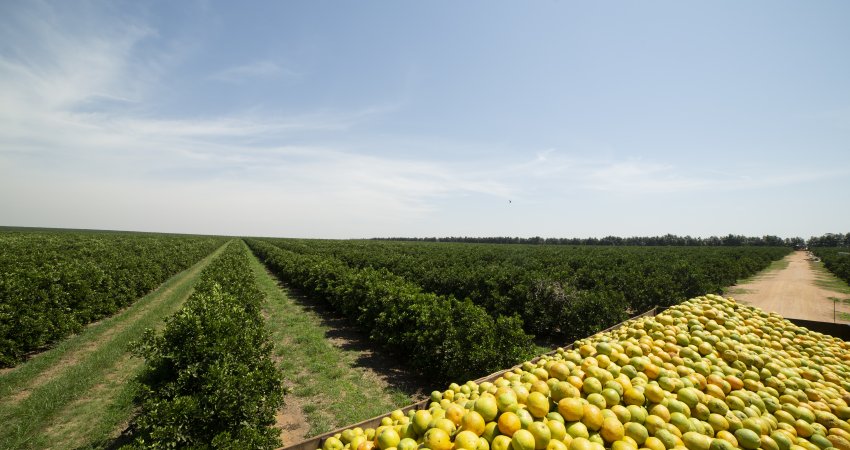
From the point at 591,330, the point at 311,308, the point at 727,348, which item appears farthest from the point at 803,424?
the point at 311,308

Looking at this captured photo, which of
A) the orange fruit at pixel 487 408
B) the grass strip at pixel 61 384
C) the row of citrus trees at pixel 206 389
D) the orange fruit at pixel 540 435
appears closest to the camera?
the orange fruit at pixel 540 435

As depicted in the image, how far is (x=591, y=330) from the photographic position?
1342 centimetres

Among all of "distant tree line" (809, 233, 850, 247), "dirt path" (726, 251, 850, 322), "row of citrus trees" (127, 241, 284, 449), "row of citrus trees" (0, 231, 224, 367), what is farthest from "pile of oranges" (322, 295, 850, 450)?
"distant tree line" (809, 233, 850, 247)

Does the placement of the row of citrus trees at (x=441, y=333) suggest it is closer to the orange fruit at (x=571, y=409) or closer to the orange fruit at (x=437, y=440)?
the orange fruit at (x=571, y=409)

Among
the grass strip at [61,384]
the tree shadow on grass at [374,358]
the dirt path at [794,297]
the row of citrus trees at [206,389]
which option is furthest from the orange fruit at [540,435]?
the dirt path at [794,297]

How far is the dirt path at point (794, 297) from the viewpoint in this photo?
19750 millimetres

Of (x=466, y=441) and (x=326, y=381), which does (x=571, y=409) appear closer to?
(x=466, y=441)

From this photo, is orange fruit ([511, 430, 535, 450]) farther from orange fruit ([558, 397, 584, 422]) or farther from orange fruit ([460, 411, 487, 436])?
orange fruit ([558, 397, 584, 422])

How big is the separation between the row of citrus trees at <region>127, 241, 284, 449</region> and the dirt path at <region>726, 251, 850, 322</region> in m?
25.9

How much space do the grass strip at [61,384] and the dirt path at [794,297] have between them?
30.0 m

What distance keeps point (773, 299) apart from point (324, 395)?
31.6m

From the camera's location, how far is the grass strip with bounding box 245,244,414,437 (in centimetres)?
800

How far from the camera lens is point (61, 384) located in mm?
9242

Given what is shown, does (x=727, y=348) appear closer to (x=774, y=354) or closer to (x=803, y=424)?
(x=774, y=354)
